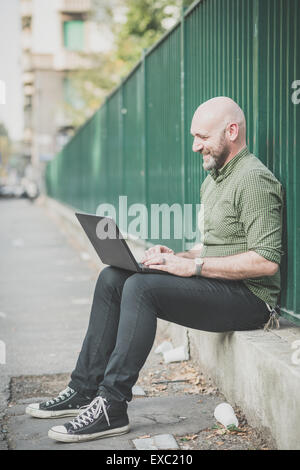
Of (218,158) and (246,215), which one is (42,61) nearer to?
(218,158)

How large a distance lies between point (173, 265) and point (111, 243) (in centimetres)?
35

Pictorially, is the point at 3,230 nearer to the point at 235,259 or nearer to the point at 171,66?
the point at 171,66

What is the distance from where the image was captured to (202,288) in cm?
363

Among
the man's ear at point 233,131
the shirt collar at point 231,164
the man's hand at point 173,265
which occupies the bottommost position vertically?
the man's hand at point 173,265

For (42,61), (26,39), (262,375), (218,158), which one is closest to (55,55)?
(42,61)

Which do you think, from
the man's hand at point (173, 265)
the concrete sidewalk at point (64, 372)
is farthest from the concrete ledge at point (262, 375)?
the man's hand at point (173, 265)

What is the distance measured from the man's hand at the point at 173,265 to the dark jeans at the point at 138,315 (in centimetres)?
4

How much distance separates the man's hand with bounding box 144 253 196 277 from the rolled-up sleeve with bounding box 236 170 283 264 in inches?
13.4

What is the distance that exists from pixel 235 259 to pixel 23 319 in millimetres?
3747

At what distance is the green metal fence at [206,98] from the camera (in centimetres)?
370

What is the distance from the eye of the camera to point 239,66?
4434 mm

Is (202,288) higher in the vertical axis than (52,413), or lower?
higher

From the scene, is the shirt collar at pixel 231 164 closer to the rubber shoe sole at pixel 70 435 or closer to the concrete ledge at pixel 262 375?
the concrete ledge at pixel 262 375

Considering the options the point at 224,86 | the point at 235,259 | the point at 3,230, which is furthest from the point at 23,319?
the point at 3,230
